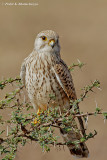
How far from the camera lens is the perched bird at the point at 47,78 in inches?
223

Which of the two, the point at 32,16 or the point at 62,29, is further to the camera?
the point at 32,16

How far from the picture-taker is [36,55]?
605cm

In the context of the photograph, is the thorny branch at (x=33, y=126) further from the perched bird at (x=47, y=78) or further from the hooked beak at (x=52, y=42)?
the hooked beak at (x=52, y=42)

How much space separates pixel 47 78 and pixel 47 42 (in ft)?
2.16

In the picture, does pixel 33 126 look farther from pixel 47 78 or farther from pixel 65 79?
pixel 65 79

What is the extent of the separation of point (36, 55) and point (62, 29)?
9594mm

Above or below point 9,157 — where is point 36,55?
above

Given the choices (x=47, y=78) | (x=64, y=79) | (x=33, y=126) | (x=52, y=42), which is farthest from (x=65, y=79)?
(x=33, y=126)

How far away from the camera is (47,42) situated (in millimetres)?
6055

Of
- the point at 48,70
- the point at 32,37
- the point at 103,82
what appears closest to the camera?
the point at 48,70

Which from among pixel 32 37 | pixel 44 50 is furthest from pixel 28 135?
pixel 32 37

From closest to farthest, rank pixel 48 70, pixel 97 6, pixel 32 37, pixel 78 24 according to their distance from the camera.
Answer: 1. pixel 48 70
2. pixel 32 37
3. pixel 78 24
4. pixel 97 6

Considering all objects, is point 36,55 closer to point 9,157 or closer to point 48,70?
point 48,70

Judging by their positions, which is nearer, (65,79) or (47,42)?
(65,79)
